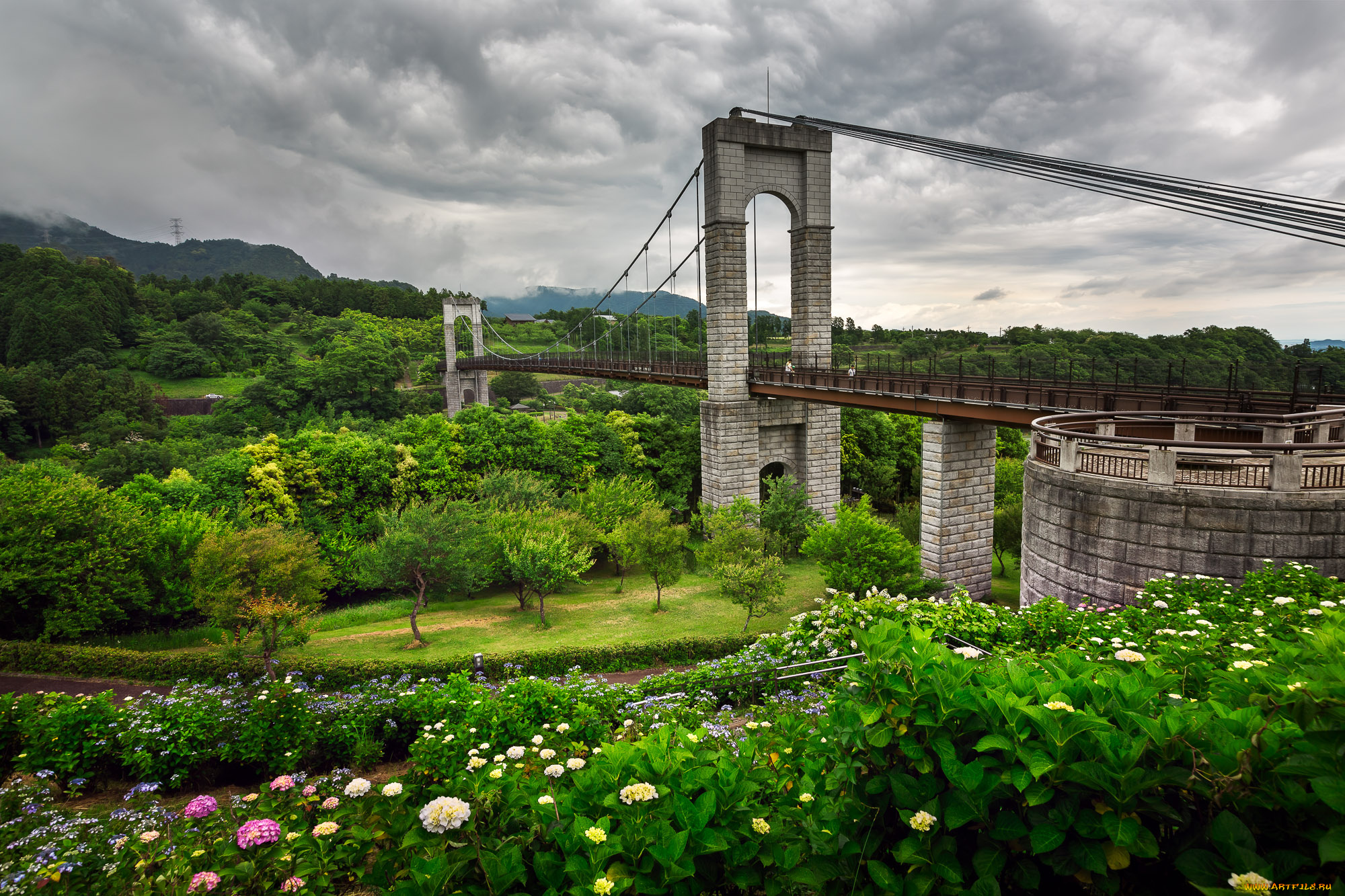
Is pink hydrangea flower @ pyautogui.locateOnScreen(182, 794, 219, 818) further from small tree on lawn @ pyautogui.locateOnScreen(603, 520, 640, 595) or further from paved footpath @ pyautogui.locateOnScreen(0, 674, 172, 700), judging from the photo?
small tree on lawn @ pyautogui.locateOnScreen(603, 520, 640, 595)

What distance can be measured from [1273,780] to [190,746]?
38.9ft

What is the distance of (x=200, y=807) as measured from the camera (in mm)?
4734

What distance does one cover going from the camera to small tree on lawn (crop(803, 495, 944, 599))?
62.3ft

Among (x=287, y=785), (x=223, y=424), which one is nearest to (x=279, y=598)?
(x=287, y=785)

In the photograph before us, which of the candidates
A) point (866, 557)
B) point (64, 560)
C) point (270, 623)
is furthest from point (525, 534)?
point (64, 560)

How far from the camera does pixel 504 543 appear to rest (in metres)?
22.9

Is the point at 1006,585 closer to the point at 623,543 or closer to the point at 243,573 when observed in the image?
the point at 623,543

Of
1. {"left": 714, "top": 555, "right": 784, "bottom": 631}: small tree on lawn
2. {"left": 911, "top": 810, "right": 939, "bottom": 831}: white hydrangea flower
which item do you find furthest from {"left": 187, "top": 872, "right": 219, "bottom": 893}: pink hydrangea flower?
{"left": 714, "top": 555, "right": 784, "bottom": 631}: small tree on lawn

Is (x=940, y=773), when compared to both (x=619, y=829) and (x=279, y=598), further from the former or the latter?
(x=279, y=598)

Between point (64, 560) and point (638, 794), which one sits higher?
point (638, 794)

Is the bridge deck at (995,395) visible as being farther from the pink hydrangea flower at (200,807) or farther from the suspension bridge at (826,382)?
the pink hydrangea flower at (200,807)

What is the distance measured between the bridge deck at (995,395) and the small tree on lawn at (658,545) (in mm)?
7233

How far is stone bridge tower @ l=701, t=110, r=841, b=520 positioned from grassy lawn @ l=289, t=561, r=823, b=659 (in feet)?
16.4

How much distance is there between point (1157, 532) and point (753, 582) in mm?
10727
